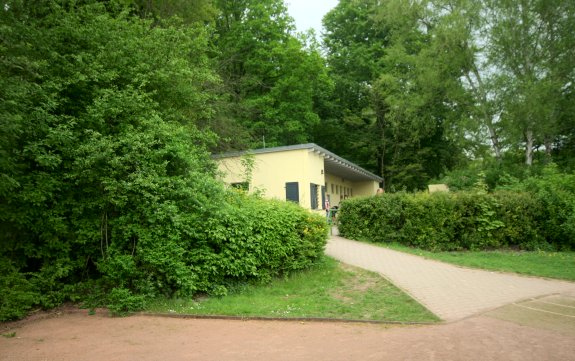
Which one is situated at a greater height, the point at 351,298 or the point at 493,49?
the point at 493,49

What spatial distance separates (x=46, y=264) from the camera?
9.64 meters

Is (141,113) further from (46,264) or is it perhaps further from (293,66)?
(293,66)

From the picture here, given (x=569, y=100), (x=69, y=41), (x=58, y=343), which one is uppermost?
(x=569, y=100)

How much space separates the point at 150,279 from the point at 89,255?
6.06ft

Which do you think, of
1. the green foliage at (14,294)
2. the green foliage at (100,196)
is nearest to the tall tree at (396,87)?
the green foliage at (100,196)

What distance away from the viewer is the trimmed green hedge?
1545cm

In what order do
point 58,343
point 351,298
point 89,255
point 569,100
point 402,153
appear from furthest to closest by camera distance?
point 402,153 < point 569,100 < point 89,255 < point 351,298 < point 58,343

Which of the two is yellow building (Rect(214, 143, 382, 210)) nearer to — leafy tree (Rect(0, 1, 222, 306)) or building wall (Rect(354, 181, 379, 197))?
leafy tree (Rect(0, 1, 222, 306))

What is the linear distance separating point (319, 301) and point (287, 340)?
2.47 m

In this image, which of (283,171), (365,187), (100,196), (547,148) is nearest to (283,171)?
(283,171)

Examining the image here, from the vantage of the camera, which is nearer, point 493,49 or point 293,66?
point 493,49

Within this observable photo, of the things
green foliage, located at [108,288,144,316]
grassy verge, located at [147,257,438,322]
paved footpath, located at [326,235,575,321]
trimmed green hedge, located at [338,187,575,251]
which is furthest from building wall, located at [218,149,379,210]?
green foliage, located at [108,288,144,316]

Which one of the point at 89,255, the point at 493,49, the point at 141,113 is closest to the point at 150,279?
the point at 89,255

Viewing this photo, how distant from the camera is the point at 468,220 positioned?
51.1 feet
